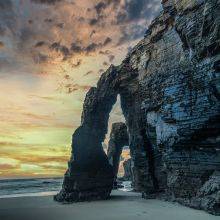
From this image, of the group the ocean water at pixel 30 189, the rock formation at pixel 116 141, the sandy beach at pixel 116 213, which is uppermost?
the rock formation at pixel 116 141

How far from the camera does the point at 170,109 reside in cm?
2442

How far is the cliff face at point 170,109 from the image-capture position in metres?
21.0

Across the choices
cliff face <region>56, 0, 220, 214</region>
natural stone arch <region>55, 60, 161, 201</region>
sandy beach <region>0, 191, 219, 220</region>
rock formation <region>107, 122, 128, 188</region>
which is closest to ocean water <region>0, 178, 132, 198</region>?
rock formation <region>107, 122, 128, 188</region>

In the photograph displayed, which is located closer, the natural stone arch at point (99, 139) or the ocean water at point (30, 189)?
the natural stone arch at point (99, 139)

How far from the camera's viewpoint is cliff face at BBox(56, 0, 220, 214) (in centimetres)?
2102

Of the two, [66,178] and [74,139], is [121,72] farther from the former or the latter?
[66,178]

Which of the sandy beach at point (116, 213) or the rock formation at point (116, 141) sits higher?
the rock formation at point (116, 141)

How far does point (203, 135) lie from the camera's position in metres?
21.9

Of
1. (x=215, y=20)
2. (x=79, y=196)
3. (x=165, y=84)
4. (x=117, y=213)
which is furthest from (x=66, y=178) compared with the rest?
(x=215, y=20)

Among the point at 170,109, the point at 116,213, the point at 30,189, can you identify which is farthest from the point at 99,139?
the point at 30,189

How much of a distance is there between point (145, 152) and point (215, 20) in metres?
15.0

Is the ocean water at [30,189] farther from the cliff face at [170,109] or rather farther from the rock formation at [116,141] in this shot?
the cliff face at [170,109]

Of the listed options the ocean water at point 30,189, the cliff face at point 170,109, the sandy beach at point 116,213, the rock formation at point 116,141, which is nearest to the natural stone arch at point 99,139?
the cliff face at point 170,109

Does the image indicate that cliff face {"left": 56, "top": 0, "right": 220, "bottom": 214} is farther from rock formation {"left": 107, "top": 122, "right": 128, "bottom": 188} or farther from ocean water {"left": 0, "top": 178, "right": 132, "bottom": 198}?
rock formation {"left": 107, "top": 122, "right": 128, "bottom": 188}
